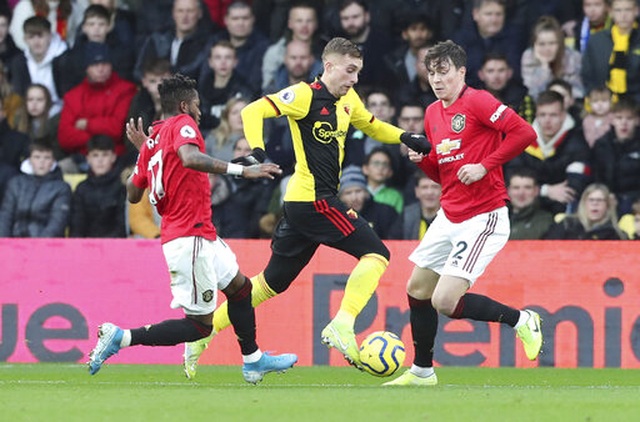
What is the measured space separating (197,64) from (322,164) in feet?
18.7

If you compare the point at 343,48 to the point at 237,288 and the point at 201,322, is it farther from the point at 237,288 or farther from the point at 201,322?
the point at 201,322

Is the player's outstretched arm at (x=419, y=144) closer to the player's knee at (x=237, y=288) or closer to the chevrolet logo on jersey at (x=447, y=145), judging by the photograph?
the chevrolet logo on jersey at (x=447, y=145)

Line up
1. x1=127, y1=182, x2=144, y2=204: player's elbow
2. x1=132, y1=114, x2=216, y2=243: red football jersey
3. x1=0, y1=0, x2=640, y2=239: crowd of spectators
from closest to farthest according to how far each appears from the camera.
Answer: x1=132, y1=114, x2=216, y2=243: red football jersey → x1=127, y1=182, x2=144, y2=204: player's elbow → x1=0, y1=0, x2=640, y2=239: crowd of spectators

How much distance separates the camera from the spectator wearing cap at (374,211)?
48.7ft

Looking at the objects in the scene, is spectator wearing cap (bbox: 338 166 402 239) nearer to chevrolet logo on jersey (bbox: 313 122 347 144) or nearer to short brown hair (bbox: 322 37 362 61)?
chevrolet logo on jersey (bbox: 313 122 347 144)

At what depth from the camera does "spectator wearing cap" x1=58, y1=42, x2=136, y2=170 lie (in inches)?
642

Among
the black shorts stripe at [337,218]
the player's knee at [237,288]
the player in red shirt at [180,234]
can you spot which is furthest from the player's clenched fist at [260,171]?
the black shorts stripe at [337,218]

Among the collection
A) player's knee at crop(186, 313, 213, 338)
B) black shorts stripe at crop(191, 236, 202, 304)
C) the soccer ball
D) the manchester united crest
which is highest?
the manchester united crest

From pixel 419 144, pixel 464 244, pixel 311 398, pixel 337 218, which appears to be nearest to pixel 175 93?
pixel 337 218

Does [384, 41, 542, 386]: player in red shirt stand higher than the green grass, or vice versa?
[384, 41, 542, 386]: player in red shirt

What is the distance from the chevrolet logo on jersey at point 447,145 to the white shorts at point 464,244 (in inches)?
16.9

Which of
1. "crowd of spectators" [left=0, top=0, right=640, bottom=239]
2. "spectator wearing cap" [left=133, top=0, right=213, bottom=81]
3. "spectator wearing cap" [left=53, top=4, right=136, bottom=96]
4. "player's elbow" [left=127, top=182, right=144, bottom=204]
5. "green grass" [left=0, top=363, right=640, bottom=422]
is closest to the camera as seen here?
"green grass" [left=0, top=363, right=640, bottom=422]

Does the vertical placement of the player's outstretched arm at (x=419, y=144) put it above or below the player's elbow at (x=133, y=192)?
above

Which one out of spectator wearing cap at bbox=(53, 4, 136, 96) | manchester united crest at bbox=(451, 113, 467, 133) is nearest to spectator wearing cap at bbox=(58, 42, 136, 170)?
spectator wearing cap at bbox=(53, 4, 136, 96)
